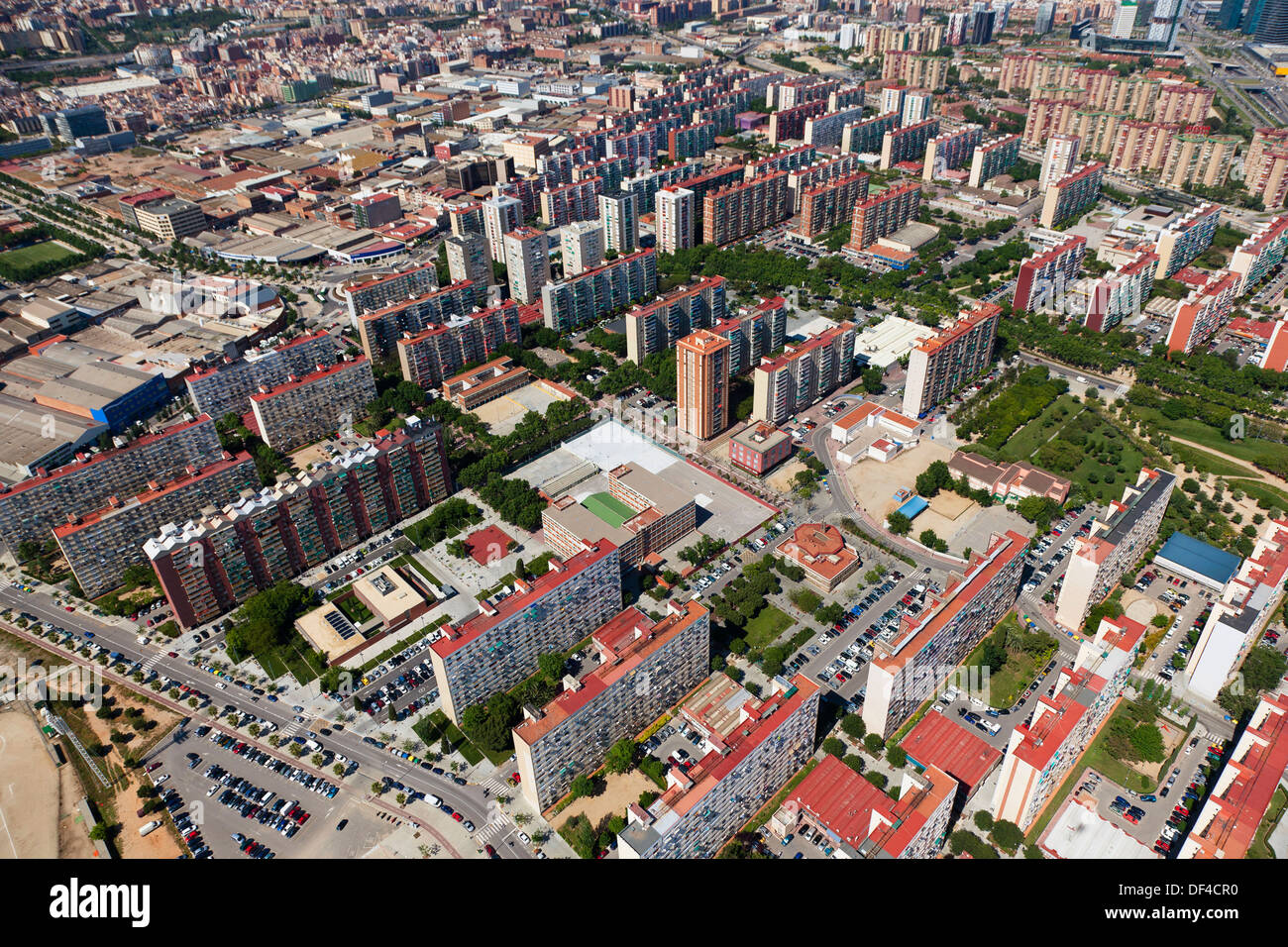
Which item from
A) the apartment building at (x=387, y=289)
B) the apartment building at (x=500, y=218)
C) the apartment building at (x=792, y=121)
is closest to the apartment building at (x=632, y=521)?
the apartment building at (x=387, y=289)

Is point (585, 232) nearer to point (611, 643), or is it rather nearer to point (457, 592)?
point (457, 592)

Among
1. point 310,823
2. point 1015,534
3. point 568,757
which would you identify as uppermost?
point 1015,534

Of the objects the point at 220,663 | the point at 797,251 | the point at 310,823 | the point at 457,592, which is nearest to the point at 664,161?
the point at 797,251

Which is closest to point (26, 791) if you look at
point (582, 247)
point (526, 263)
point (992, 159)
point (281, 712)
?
point (281, 712)

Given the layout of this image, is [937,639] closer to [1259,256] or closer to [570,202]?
[1259,256]

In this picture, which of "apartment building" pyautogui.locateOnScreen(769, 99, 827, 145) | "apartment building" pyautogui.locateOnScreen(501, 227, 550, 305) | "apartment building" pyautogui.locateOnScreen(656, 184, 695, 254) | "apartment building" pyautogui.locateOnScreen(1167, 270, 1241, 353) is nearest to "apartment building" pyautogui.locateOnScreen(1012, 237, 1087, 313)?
"apartment building" pyautogui.locateOnScreen(1167, 270, 1241, 353)

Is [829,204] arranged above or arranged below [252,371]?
above

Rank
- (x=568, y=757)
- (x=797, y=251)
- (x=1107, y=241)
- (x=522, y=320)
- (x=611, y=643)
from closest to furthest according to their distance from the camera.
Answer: (x=568, y=757)
(x=611, y=643)
(x=522, y=320)
(x=1107, y=241)
(x=797, y=251)
